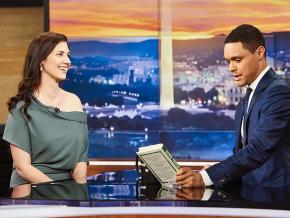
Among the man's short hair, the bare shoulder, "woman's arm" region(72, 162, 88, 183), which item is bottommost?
"woman's arm" region(72, 162, 88, 183)

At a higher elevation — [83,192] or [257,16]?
[257,16]

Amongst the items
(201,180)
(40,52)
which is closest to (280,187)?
(201,180)

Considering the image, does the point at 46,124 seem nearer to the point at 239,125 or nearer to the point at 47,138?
the point at 47,138

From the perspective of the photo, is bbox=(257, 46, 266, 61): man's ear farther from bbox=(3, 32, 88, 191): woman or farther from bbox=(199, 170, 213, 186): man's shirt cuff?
bbox=(3, 32, 88, 191): woman

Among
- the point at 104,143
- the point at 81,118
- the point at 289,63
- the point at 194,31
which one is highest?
the point at 194,31

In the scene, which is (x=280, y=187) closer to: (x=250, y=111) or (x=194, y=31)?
(x=250, y=111)

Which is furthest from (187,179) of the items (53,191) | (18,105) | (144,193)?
(18,105)

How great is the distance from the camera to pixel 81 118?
2789mm

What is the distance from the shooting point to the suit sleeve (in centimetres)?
226

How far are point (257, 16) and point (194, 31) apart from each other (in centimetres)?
51

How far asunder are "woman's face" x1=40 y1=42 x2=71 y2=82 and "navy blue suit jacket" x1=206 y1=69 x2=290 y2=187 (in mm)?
943

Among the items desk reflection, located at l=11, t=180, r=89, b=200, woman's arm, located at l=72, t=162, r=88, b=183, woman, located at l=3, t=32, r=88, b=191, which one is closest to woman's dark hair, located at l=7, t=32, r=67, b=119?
woman, located at l=3, t=32, r=88, b=191

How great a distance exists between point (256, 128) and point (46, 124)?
3.24 ft

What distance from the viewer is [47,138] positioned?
2.62m
